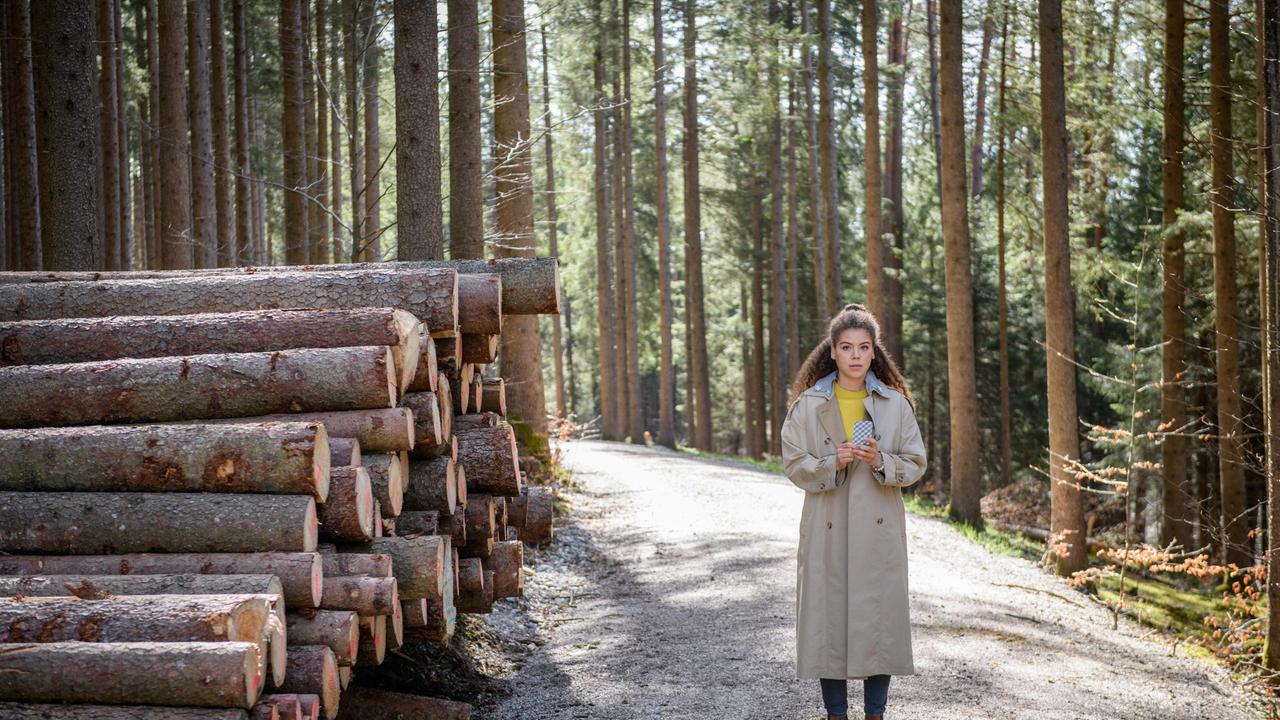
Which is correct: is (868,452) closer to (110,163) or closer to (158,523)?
(158,523)

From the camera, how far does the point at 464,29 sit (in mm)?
11328

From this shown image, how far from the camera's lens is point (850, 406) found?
226 inches

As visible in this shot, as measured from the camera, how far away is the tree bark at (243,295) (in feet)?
19.1

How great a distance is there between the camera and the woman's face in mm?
5621

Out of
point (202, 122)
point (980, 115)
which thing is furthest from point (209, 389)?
point (980, 115)

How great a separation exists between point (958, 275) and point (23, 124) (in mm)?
14538

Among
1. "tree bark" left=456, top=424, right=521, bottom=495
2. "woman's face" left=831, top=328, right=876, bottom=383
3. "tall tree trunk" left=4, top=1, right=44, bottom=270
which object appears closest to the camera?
"woman's face" left=831, top=328, right=876, bottom=383

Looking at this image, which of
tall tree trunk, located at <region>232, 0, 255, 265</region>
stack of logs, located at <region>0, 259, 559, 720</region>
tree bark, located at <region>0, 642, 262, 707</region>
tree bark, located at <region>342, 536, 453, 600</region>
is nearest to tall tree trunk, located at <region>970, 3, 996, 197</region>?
tall tree trunk, located at <region>232, 0, 255, 265</region>

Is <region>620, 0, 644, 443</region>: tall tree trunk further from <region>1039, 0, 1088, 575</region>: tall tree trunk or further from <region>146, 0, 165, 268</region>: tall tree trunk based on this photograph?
<region>1039, 0, 1088, 575</region>: tall tree trunk

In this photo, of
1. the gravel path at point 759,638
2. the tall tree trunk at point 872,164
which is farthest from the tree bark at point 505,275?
the tall tree trunk at point 872,164

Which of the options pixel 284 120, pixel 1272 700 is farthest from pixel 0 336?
pixel 284 120

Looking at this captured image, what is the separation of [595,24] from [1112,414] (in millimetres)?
15749

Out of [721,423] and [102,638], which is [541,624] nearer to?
[102,638]

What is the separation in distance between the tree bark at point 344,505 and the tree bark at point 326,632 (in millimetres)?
417
